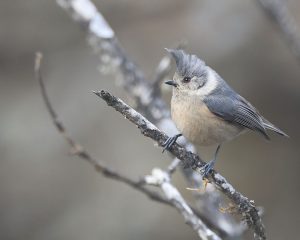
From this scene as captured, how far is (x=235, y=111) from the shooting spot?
463 cm

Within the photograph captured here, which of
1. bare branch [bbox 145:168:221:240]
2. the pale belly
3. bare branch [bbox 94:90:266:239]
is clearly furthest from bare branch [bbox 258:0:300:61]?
bare branch [bbox 145:168:221:240]

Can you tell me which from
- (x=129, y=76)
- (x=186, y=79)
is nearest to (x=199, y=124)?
(x=186, y=79)

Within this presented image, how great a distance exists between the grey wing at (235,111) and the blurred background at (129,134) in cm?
286

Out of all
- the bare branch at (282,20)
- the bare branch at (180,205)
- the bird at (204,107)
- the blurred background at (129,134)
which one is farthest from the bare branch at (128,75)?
the blurred background at (129,134)

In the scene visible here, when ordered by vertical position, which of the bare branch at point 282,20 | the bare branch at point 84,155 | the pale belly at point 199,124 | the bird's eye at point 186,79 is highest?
the bare branch at point 282,20

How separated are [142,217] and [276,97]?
2382mm

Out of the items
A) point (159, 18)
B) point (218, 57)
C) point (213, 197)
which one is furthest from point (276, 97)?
point (213, 197)

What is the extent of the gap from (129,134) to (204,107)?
3496mm

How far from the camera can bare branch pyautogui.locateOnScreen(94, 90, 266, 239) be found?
10.6ft

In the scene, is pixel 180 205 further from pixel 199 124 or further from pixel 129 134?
pixel 129 134

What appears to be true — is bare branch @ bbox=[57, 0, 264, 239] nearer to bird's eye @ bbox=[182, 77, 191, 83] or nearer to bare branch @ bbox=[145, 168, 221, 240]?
bird's eye @ bbox=[182, 77, 191, 83]

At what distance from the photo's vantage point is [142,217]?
7.69 metres

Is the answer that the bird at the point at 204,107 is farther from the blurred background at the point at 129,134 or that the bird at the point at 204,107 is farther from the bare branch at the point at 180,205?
the blurred background at the point at 129,134

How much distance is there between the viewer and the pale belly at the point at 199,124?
4.33 m
